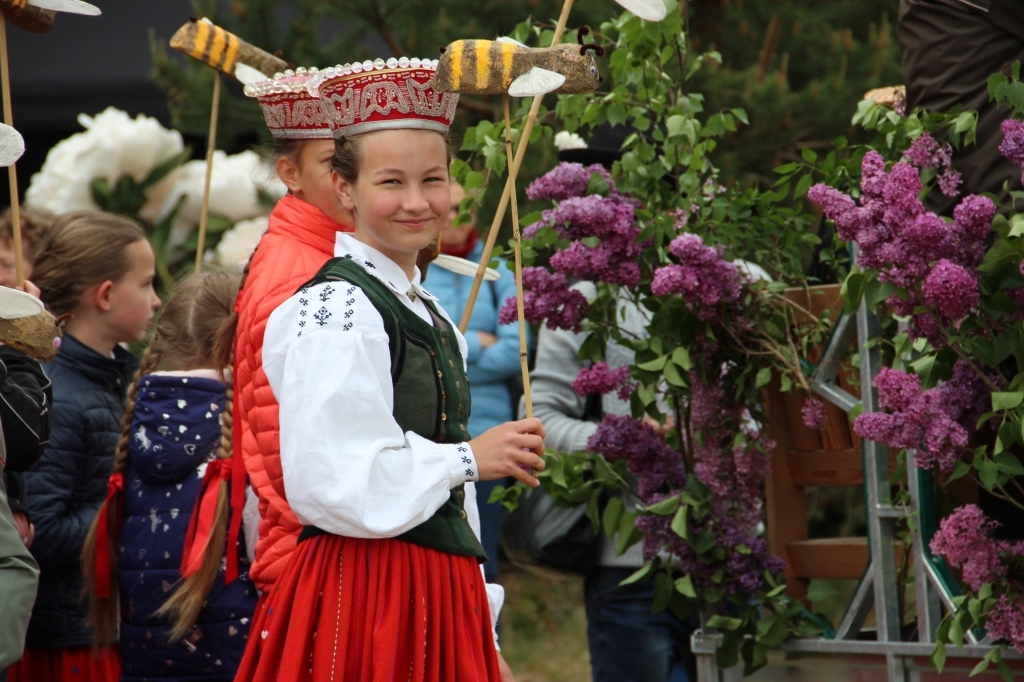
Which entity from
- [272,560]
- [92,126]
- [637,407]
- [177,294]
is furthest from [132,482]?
[92,126]

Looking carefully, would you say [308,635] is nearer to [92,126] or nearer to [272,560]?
[272,560]

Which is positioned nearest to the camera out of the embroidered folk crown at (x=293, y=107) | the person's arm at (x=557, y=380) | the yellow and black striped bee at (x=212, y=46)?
the embroidered folk crown at (x=293, y=107)

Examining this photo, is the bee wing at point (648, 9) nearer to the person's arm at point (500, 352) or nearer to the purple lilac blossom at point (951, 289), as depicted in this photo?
the purple lilac blossom at point (951, 289)

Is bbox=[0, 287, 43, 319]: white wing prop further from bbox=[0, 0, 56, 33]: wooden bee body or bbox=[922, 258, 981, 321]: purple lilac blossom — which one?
bbox=[922, 258, 981, 321]: purple lilac blossom

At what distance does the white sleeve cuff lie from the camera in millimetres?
1923

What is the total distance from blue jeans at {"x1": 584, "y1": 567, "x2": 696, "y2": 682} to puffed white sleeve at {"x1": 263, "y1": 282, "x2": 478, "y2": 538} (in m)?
1.46

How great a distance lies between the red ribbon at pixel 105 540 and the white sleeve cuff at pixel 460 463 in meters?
1.29

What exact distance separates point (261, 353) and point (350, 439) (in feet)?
1.33

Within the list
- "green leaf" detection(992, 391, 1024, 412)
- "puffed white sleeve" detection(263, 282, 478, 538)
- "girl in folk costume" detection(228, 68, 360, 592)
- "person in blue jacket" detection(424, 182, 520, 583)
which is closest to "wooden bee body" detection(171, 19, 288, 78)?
"girl in folk costume" detection(228, 68, 360, 592)

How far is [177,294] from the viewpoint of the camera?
3.15 metres

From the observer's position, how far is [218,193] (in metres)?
5.34

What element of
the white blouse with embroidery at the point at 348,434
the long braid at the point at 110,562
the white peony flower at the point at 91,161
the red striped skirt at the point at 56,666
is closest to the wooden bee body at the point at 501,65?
the white blouse with embroidery at the point at 348,434

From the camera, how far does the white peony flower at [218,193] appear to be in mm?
5328

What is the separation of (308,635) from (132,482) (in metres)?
1.20
